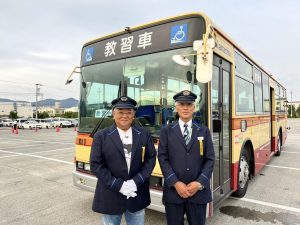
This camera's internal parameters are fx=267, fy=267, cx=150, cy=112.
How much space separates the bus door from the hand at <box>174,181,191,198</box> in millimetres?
1241

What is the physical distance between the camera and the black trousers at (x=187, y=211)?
265 centimetres

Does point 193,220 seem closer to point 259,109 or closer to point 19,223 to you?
point 19,223

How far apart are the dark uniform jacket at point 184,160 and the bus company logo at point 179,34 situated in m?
1.39

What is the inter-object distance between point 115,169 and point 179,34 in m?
2.08

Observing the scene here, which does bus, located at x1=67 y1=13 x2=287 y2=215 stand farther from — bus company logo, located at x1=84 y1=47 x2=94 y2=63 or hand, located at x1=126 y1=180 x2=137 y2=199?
hand, located at x1=126 y1=180 x2=137 y2=199

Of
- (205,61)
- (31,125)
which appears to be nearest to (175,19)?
(205,61)

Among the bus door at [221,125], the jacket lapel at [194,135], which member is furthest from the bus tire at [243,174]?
the jacket lapel at [194,135]

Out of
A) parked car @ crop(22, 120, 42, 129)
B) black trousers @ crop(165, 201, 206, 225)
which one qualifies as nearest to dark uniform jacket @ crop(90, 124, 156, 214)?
black trousers @ crop(165, 201, 206, 225)

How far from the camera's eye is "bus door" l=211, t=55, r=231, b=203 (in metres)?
3.81

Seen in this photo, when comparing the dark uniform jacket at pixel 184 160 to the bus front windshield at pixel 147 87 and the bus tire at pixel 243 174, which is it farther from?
the bus tire at pixel 243 174

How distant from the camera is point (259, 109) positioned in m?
6.25

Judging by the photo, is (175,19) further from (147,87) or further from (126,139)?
(126,139)

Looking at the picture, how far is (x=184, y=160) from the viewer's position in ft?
8.54

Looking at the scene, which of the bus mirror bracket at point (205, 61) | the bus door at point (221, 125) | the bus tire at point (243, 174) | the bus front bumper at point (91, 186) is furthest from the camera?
the bus tire at point (243, 174)
